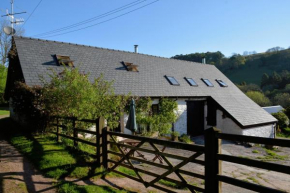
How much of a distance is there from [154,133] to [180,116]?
3.94 metres

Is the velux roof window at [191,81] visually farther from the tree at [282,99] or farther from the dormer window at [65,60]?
the tree at [282,99]

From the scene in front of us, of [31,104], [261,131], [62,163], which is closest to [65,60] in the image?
[31,104]

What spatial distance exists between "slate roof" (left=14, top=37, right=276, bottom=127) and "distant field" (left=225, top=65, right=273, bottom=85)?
43.3 m

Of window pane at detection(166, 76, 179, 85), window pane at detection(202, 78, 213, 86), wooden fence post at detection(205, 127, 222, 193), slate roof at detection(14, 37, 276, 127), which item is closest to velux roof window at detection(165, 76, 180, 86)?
window pane at detection(166, 76, 179, 85)

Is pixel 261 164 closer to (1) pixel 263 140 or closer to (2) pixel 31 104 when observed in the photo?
(1) pixel 263 140

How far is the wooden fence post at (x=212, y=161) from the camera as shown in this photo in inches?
146

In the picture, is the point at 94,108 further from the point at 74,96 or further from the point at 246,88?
the point at 246,88

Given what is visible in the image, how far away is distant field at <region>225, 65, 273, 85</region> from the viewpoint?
60.5 m

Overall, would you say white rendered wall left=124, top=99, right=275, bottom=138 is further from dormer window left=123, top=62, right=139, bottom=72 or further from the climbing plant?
dormer window left=123, top=62, right=139, bottom=72

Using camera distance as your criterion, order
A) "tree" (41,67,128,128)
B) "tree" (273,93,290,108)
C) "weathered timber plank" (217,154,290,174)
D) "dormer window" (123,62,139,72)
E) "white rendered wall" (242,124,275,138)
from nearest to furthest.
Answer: "weathered timber plank" (217,154,290,174) < "tree" (41,67,128,128) < "white rendered wall" (242,124,275,138) < "dormer window" (123,62,139,72) < "tree" (273,93,290,108)

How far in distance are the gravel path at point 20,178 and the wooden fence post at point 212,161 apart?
3.25 metres

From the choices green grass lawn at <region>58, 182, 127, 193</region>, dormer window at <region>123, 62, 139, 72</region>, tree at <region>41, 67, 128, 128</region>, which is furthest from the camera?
dormer window at <region>123, 62, 139, 72</region>

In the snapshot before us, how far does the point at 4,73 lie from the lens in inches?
1160

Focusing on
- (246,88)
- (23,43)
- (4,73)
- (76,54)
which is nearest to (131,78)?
(76,54)
